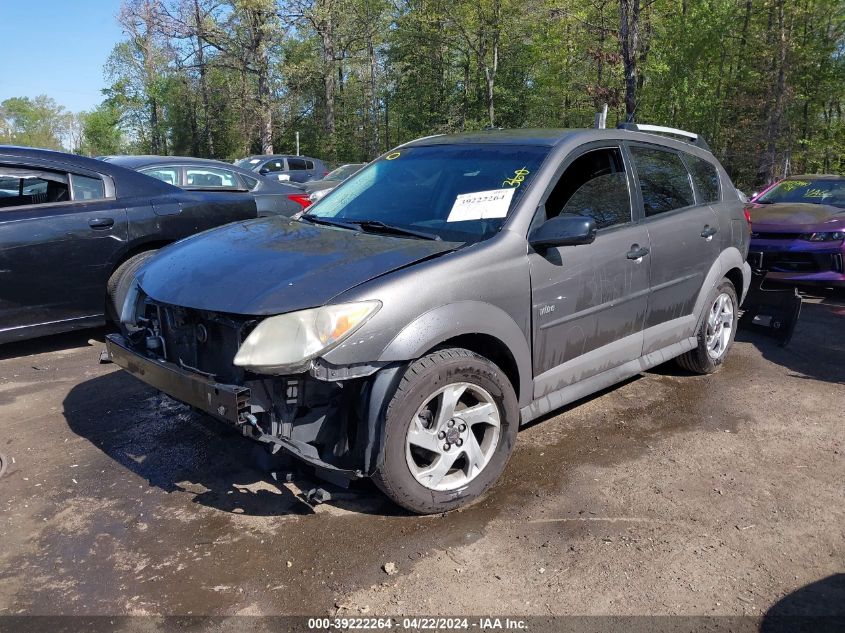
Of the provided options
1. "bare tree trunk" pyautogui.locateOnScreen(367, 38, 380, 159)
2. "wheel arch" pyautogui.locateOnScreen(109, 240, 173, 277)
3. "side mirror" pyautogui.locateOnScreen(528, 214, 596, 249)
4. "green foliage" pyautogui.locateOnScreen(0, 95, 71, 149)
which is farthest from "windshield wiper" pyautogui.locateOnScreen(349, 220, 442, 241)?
"green foliage" pyautogui.locateOnScreen(0, 95, 71, 149)

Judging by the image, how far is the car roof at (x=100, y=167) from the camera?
5.39 metres

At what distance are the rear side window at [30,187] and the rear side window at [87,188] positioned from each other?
2.3 inches

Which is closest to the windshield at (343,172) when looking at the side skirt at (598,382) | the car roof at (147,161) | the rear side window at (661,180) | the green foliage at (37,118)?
the car roof at (147,161)

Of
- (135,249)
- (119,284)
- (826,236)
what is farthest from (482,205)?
(826,236)

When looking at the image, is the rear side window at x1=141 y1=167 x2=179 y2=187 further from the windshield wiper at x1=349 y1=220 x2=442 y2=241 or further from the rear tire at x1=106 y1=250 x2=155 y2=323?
the windshield wiper at x1=349 y1=220 x2=442 y2=241

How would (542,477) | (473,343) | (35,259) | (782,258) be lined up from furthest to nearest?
(782,258) → (35,259) → (542,477) → (473,343)

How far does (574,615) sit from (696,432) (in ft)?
6.77

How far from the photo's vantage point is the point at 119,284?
548 centimetres

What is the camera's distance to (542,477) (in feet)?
11.7

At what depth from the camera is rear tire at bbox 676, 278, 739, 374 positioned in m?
4.97

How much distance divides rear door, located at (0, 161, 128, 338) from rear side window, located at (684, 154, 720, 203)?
4483 mm

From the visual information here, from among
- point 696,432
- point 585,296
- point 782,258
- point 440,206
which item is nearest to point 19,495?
point 440,206

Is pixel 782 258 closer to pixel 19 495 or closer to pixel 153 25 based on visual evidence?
pixel 19 495

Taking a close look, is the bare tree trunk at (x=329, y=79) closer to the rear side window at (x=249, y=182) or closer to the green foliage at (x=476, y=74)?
the green foliage at (x=476, y=74)
